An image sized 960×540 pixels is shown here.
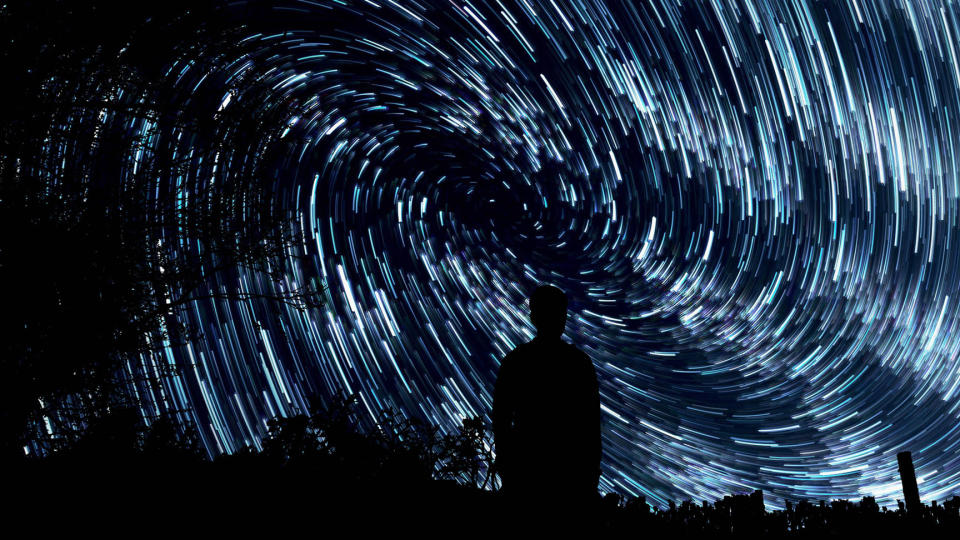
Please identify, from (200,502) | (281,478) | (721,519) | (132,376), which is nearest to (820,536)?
(721,519)

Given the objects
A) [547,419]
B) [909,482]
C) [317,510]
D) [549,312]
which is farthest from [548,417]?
[909,482]

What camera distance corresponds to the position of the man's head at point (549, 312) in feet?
10.7


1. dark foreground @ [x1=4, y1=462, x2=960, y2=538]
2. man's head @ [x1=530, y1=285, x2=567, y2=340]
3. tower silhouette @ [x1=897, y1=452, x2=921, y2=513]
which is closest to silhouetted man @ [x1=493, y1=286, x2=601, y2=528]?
man's head @ [x1=530, y1=285, x2=567, y2=340]

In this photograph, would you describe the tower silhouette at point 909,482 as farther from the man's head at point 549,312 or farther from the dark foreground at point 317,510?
the man's head at point 549,312

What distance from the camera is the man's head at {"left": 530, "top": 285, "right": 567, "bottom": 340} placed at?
3262 mm

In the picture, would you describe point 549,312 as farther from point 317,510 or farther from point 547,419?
point 317,510

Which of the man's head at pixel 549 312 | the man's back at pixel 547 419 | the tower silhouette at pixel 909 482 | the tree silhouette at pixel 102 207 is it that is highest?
the tree silhouette at pixel 102 207

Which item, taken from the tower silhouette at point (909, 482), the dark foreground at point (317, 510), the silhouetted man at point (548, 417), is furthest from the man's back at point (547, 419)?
the tower silhouette at point (909, 482)

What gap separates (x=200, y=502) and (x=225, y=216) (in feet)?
18.6

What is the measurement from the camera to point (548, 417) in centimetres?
316

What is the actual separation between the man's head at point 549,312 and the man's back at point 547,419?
6 cm

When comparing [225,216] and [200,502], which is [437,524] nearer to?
[200,502]

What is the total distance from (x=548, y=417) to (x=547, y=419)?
0.01m

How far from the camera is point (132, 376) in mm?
9539
